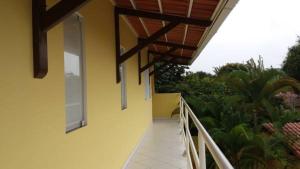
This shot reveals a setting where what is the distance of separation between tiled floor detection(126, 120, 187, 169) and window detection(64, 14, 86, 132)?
2668 mm

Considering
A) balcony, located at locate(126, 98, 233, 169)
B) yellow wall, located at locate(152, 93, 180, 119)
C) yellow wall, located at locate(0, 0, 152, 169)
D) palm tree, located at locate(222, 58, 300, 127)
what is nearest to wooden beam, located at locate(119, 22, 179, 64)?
yellow wall, located at locate(0, 0, 152, 169)

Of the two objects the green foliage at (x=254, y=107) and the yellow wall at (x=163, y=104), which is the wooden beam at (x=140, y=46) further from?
the yellow wall at (x=163, y=104)

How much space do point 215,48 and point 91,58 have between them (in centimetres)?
3451

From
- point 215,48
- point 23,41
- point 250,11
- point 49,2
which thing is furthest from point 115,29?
point 250,11

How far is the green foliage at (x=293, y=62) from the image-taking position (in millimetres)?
26484

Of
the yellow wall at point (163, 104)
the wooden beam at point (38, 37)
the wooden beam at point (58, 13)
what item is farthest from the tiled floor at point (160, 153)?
the yellow wall at point (163, 104)

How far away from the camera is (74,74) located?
353 cm

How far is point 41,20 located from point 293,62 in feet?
89.7

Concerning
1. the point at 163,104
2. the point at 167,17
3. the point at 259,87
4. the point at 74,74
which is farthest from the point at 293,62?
the point at 74,74

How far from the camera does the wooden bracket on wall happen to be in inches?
93.9

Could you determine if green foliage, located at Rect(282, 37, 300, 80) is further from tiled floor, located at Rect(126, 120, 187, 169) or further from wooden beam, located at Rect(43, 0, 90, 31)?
wooden beam, located at Rect(43, 0, 90, 31)

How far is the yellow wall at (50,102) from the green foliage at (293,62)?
24.4 meters

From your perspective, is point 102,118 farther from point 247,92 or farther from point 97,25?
point 247,92

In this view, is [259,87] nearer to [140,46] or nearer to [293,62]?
[140,46]
